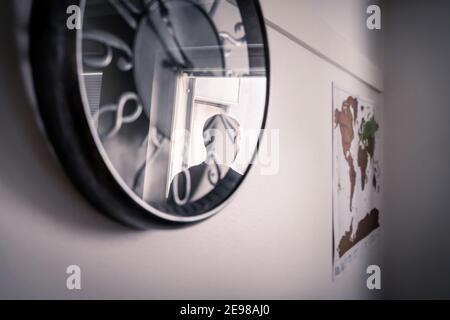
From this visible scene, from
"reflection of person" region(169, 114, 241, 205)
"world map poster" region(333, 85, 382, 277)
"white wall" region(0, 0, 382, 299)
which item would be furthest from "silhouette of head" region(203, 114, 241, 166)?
"world map poster" region(333, 85, 382, 277)

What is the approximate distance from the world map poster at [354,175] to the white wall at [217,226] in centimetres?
6

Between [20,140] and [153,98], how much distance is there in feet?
0.56

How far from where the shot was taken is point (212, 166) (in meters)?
0.54

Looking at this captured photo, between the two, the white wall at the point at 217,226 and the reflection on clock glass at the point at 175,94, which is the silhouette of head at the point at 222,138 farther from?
the white wall at the point at 217,226

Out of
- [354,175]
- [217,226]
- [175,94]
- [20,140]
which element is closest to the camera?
[20,140]

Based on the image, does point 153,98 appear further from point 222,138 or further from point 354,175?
point 354,175

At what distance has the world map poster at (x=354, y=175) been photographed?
3.42ft

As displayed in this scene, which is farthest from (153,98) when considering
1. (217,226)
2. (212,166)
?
(217,226)

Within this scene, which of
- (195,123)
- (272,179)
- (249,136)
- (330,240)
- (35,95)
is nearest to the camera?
(35,95)

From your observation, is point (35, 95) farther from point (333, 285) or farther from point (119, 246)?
point (333, 285)

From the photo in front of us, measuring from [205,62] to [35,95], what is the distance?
279 millimetres

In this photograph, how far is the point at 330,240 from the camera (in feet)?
3.27

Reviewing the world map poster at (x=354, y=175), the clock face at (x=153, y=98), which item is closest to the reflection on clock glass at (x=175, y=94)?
the clock face at (x=153, y=98)
